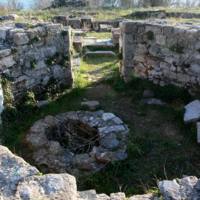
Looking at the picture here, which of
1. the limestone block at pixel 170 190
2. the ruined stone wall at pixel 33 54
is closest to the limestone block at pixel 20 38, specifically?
the ruined stone wall at pixel 33 54

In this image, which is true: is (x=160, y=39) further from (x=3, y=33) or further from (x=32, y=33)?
(x=3, y=33)

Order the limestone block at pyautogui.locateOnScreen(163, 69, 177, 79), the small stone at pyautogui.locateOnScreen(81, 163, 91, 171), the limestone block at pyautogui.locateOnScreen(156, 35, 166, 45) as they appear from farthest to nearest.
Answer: the limestone block at pyautogui.locateOnScreen(163, 69, 177, 79), the limestone block at pyautogui.locateOnScreen(156, 35, 166, 45), the small stone at pyautogui.locateOnScreen(81, 163, 91, 171)

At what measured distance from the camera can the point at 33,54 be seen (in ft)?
18.0

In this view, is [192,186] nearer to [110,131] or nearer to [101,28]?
[110,131]

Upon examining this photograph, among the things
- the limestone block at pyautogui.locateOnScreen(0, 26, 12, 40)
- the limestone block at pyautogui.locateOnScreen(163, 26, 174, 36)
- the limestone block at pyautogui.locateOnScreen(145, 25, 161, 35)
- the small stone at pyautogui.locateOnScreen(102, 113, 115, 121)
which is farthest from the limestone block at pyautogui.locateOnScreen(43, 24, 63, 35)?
the limestone block at pyautogui.locateOnScreen(163, 26, 174, 36)

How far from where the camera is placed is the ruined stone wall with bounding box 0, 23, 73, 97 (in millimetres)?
5117

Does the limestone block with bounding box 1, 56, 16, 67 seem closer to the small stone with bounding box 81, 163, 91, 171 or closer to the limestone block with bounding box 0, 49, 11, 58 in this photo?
the limestone block with bounding box 0, 49, 11, 58

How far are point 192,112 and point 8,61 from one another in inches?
178

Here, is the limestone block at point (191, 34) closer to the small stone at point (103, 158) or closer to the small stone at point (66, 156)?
the small stone at point (103, 158)

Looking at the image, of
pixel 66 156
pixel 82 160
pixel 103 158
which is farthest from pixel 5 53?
pixel 103 158

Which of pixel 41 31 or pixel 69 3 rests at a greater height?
pixel 69 3

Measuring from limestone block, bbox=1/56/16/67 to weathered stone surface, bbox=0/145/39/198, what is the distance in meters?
2.87

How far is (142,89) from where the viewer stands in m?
6.27

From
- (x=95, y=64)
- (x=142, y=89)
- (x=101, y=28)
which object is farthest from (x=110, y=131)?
(x=101, y=28)
